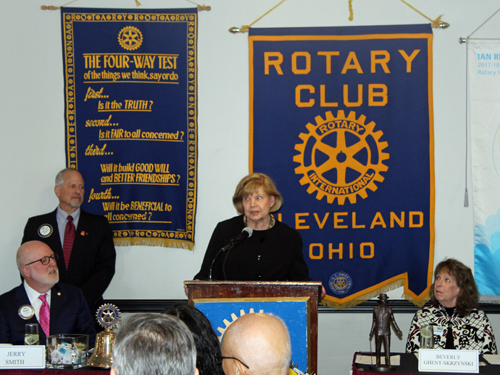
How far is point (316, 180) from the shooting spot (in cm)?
420

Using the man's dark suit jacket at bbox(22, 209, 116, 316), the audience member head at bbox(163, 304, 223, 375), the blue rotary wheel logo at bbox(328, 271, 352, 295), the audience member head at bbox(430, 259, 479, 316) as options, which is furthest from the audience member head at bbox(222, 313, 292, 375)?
the blue rotary wheel logo at bbox(328, 271, 352, 295)

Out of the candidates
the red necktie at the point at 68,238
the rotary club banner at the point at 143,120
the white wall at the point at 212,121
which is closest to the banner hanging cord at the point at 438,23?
the white wall at the point at 212,121

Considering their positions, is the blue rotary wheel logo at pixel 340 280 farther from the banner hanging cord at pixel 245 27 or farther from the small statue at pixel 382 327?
the banner hanging cord at pixel 245 27

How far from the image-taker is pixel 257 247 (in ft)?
10.5

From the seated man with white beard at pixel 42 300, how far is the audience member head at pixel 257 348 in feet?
5.88

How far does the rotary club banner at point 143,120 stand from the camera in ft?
13.8

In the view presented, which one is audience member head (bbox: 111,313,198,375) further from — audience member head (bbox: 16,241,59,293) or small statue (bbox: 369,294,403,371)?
audience member head (bbox: 16,241,59,293)

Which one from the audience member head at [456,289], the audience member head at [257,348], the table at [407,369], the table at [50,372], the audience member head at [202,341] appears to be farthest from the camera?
the audience member head at [456,289]

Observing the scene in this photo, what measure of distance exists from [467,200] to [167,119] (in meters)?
2.46

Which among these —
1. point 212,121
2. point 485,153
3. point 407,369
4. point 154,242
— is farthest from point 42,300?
point 485,153

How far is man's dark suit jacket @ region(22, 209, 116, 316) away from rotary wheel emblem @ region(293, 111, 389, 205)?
163 cm

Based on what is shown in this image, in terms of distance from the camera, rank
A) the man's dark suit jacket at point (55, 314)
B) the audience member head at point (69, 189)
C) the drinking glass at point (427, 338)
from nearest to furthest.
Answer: the drinking glass at point (427, 338) → the man's dark suit jacket at point (55, 314) → the audience member head at point (69, 189)

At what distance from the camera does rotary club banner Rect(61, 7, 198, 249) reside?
4.20 meters

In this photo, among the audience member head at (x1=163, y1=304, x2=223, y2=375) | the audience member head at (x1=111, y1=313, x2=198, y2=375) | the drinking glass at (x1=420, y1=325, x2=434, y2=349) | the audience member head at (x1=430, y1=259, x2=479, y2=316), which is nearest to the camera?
the audience member head at (x1=111, y1=313, x2=198, y2=375)
